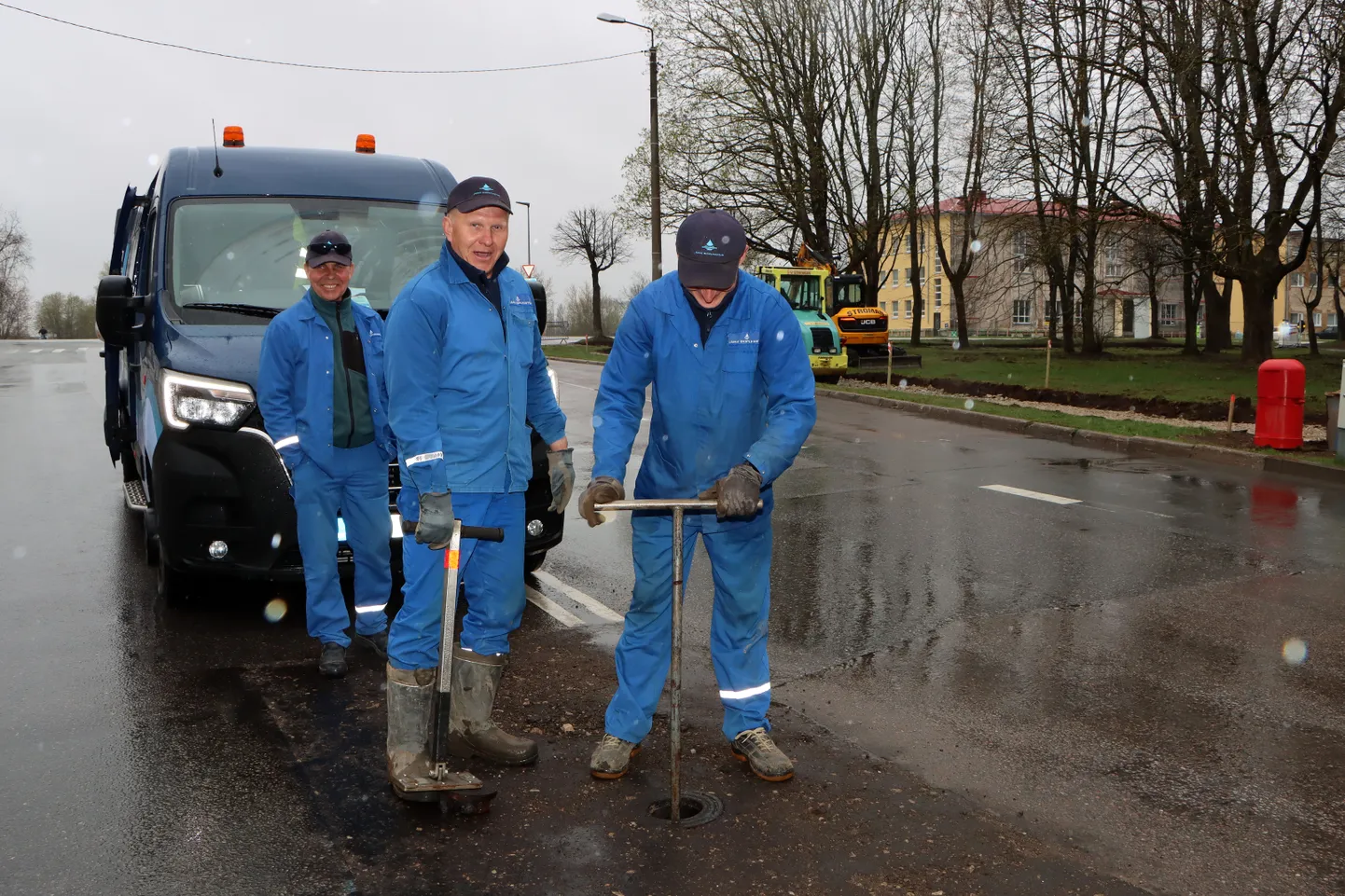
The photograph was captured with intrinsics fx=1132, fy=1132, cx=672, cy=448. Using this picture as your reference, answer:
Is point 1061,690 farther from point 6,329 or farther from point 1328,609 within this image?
point 6,329

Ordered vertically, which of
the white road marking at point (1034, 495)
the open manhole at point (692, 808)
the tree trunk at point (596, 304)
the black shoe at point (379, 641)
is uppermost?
the tree trunk at point (596, 304)

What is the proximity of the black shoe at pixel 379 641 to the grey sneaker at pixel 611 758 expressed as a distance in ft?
5.59

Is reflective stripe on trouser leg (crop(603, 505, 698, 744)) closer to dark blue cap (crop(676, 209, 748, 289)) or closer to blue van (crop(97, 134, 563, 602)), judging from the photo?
dark blue cap (crop(676, 209, 748, 289))

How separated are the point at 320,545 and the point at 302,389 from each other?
0.73m

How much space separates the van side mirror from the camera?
582 cm

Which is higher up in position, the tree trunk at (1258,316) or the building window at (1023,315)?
the building window at (1023,315)

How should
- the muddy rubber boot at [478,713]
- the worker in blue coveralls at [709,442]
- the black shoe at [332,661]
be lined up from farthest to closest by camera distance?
the black shoe at [332,661]
the muddy rubber boot at [478,713]
the worker in blue coveralls at [709,442]

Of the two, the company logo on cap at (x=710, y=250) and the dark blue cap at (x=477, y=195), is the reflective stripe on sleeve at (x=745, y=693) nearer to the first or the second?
the company logo on cap at (x=710, y=250)

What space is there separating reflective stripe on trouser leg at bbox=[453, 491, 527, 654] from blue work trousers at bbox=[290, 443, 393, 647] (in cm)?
140

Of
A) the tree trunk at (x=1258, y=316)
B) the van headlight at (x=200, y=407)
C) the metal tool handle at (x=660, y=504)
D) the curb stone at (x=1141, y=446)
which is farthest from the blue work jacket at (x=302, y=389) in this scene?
the tree trunk at (x=1258, y=316)

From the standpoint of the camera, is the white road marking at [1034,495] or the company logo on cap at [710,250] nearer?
the company logo on cap at [710,250]

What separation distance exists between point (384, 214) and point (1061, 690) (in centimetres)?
449

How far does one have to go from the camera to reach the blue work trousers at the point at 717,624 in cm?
411

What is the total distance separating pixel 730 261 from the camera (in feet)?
12.6
